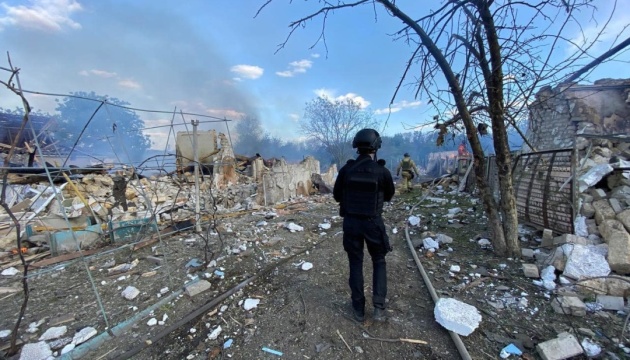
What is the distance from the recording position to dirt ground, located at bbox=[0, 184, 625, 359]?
2.38 metres

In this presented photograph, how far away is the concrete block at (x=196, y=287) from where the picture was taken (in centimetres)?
328

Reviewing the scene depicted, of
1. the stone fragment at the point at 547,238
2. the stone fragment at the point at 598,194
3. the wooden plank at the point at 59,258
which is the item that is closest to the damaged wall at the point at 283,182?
the wooden plank at the point at 59,258

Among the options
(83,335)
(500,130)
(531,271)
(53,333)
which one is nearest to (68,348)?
(83,335)

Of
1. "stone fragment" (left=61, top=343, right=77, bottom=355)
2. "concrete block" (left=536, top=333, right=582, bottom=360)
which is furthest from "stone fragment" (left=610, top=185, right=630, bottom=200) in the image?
"stone fragment" (left=61, top=343, right=77, bottom=355)

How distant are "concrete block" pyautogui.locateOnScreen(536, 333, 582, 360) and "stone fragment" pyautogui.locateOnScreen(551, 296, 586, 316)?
0.55m

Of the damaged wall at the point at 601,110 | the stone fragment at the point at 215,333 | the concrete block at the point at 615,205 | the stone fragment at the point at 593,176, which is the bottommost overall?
the stone fragment at the point at 215,333

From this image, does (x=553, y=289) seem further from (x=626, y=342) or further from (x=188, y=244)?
(x=188, y=244)

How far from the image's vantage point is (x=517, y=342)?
2328mm

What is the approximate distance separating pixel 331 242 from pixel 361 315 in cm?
240

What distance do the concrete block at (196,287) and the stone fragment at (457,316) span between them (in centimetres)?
267

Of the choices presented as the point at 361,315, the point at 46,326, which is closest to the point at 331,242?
the point at 361,315

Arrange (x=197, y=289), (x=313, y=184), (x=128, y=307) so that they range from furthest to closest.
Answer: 1. (x=313, y=184)
2. (x=197, y=289)
3. (x=128, y=307)

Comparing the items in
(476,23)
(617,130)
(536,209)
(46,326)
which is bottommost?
(46,326)

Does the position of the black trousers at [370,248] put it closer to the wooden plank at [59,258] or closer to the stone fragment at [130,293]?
the stone fragment at [130,293]
